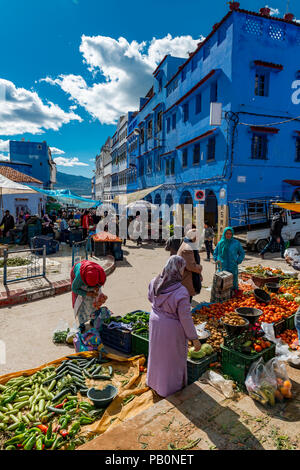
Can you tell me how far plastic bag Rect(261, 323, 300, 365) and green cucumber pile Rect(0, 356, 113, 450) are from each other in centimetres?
271

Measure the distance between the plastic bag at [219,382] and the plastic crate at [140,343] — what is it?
110cm

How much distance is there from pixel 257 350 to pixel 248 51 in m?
17.8

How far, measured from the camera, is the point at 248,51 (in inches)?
642

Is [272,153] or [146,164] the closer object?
[272,153]

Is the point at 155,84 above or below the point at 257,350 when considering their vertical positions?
above

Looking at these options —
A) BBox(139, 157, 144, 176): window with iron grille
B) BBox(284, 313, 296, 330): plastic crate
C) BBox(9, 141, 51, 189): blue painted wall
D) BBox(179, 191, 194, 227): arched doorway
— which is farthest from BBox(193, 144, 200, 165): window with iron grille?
BBox(9, 141, 51, 189): blue painted wall

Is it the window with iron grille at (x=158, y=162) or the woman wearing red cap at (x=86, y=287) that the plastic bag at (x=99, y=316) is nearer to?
the woman wearing red cap at (x=86, y=287)

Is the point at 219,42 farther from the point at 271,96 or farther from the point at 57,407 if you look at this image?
the point at 57,407

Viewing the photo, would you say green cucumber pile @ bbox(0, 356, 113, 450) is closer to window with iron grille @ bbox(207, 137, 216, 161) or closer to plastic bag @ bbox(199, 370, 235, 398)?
plastic bag @ bbox(199, 370, 235, 398)

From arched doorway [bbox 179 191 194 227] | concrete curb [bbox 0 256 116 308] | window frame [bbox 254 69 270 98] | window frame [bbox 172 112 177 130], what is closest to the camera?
concrete curb [bbox 0 256 116 308]

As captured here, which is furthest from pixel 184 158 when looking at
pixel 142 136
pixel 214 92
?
pixel 142 136

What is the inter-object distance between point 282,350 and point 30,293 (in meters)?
6.43

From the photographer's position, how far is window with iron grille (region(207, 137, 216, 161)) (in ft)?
59.7

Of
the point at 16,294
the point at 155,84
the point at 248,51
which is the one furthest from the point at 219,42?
the point at 16,294
